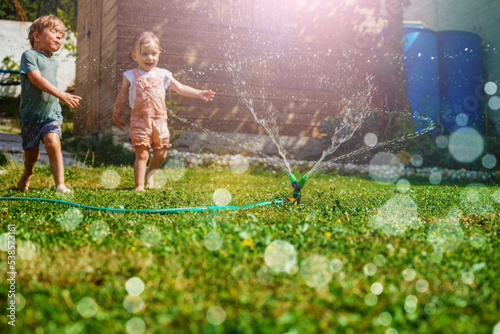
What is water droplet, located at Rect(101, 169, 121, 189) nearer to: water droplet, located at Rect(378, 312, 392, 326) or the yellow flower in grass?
the yellow flower in grass

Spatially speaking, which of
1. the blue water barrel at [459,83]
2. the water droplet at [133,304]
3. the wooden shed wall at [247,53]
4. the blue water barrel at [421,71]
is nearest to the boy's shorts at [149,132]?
the water droplet at [133,304]

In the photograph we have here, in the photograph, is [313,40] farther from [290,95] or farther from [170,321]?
[170,321]

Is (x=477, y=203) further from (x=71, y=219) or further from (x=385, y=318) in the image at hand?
(x=71, y=219)

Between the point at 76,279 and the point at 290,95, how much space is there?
6608 mm

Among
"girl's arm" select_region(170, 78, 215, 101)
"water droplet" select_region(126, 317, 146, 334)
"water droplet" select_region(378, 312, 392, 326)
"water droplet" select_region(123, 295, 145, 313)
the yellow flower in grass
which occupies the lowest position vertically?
"water droplet" select_region(126, 317, 146, 334)

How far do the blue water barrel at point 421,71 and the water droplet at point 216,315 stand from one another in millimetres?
7667

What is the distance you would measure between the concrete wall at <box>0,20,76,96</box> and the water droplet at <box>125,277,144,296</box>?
1184 cm

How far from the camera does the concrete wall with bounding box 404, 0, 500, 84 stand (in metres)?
9.37

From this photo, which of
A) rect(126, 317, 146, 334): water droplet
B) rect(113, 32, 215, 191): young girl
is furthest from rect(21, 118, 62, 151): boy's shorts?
rect(126, 317, 146, 334): water droplet

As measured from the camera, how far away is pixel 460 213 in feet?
9.97

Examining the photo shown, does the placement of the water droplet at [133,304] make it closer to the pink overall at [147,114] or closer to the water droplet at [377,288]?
the water droplet at [377,288]

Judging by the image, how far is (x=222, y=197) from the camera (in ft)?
11.5

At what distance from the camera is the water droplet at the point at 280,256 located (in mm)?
1512

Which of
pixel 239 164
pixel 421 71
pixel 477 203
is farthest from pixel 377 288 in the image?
pixel 421 71
